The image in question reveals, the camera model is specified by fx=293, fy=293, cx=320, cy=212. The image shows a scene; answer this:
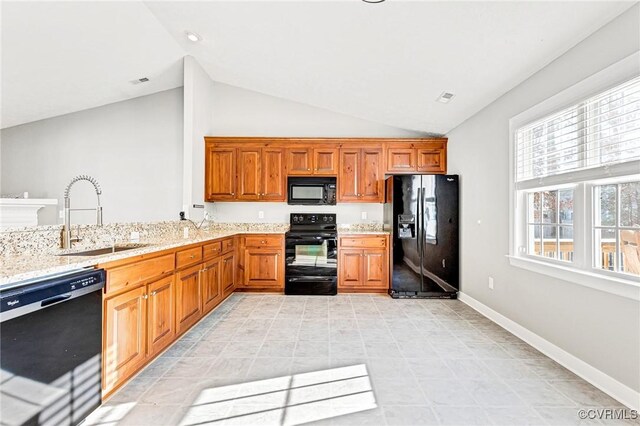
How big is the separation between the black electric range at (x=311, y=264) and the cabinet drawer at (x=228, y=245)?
724 millimetres

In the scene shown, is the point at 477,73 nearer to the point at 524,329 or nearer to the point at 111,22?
the point at 524,329

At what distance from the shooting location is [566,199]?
7.53ft

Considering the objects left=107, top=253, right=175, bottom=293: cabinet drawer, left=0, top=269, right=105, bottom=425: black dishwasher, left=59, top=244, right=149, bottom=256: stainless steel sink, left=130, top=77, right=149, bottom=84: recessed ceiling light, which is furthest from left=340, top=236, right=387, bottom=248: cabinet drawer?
left=130, top=77, right=149, bottom=84: recessed ceiling light

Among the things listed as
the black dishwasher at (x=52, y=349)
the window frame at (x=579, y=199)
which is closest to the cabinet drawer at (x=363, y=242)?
the window frame at (x=579, y=199)

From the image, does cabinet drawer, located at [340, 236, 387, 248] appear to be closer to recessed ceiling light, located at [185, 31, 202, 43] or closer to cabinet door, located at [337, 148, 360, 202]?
cabinet door, located at [337, 148, 360, 202]

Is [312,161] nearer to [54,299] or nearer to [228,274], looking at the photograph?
[228,274]

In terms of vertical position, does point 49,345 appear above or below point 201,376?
above

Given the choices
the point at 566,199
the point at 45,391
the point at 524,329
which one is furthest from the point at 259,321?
the point at 566,199

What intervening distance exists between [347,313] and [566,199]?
7.52 ft

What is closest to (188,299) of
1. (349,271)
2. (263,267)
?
(263,267)

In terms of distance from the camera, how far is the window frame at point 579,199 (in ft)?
5.77

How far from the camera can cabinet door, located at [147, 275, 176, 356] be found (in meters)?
2.08

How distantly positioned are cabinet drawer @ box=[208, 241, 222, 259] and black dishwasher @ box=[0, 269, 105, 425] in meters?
1.39

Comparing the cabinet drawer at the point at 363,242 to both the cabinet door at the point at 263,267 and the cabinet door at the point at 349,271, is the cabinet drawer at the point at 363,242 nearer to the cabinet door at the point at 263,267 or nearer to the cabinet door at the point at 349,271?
the cabinet door at the point at 349,271
